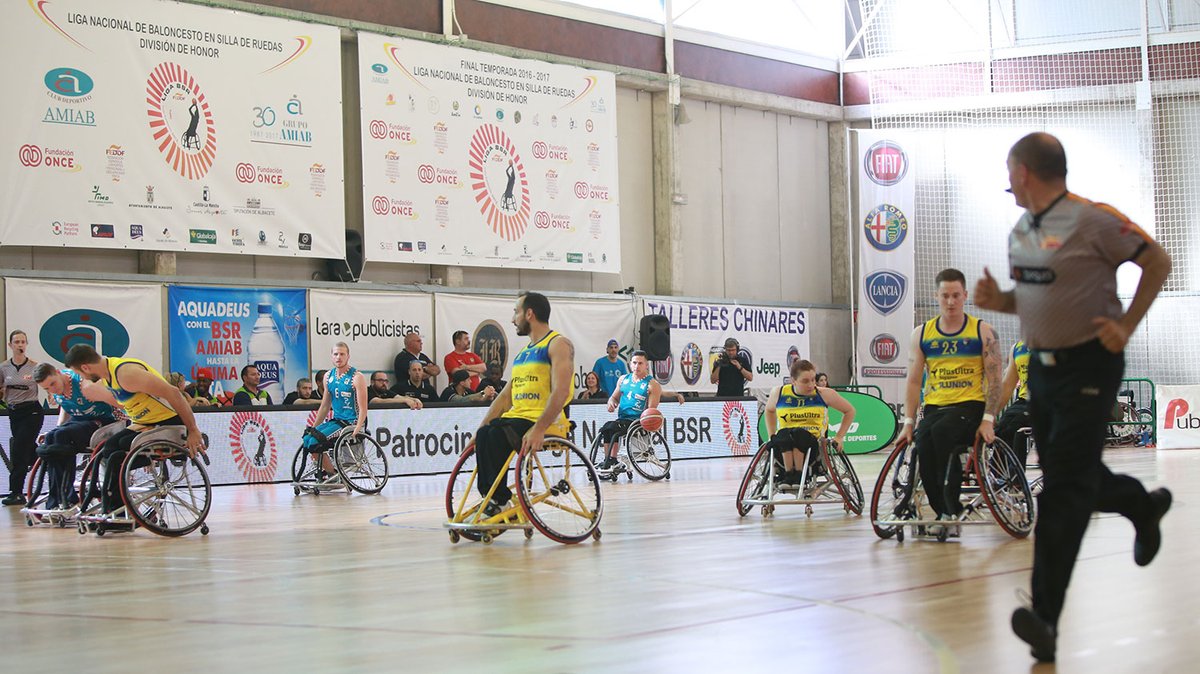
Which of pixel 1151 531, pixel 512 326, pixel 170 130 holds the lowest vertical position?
pixel 1151 531

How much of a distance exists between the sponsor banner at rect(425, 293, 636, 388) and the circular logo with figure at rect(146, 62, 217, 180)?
12.2 ft

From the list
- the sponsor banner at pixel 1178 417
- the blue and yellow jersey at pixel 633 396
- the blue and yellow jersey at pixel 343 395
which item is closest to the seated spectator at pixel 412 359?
the blue and yellow jersey at pixel 633 396

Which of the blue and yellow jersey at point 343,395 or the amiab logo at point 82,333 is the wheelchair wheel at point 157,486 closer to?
the blue and yellow jersey at point 343,395

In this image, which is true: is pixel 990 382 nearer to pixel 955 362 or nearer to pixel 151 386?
pixel 955 362

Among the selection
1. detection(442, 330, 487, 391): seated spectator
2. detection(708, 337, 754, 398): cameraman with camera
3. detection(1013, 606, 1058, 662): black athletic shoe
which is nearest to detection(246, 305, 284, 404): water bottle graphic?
detection(442, 330, 487, 391): seated spectator

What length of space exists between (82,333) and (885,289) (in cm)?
1312

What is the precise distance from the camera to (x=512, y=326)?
19.3 meters

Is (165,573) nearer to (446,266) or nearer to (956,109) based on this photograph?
(446,266)

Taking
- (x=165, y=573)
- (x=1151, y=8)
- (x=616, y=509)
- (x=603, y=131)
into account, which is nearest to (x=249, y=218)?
(x=603, y=131)

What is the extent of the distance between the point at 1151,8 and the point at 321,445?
16.5 m

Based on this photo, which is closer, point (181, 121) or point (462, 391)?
point (181, 121)

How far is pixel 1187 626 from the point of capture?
4.40m

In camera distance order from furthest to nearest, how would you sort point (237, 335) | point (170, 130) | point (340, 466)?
point (237, 335) → point (170, 130) → point (340, 466)

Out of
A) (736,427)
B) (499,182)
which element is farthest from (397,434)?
(736,427)
